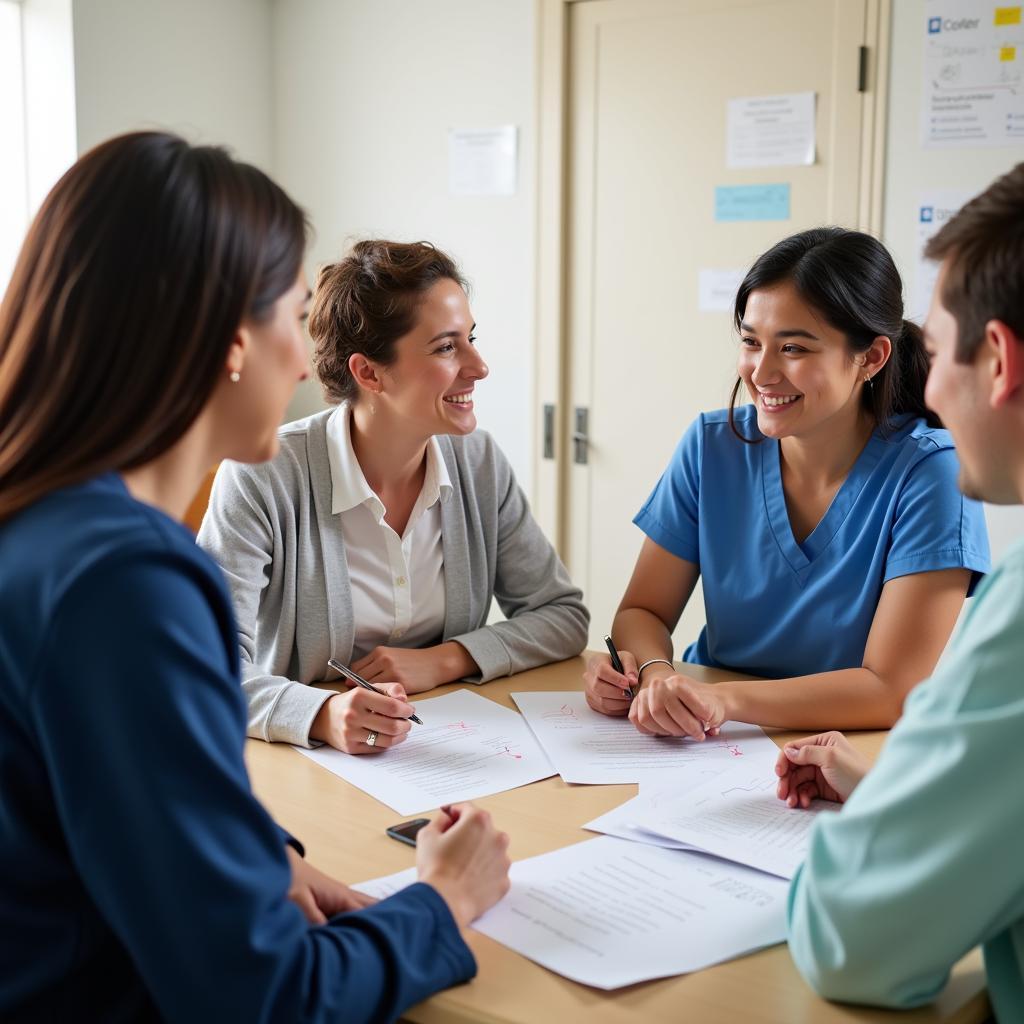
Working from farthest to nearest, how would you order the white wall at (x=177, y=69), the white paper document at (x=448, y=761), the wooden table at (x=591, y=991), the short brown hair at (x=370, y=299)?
the white wall at (x=177, y=69)
the short brown hair at (x=370, y=299)
the white paper document at (x=448, y=761)
the wooden table at (x=591, y=991)

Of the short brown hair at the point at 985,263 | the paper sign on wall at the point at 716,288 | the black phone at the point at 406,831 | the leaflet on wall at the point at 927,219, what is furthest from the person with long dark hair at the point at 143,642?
the paper sign on wall at the point at 716,288

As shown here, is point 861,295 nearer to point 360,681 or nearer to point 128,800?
point 360,681

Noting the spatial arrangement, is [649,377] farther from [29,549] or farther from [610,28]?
[29,549]

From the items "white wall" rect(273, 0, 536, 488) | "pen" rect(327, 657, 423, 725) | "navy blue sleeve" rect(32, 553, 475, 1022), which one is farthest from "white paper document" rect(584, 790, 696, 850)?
"white wall" rect(273, 0, 536, 488)

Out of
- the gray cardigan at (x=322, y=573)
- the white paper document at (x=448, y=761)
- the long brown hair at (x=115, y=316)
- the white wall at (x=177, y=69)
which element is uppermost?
the white wall at (x=177, y=69)

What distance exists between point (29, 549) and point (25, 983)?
313 millimetres

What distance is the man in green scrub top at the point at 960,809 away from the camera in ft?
2.87

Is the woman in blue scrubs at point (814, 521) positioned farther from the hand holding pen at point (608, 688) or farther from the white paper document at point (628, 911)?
the white paper document at point (628, 911)

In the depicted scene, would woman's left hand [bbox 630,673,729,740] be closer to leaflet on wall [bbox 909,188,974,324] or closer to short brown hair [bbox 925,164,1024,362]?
short brown hair [bbox 925,164,1024,362]

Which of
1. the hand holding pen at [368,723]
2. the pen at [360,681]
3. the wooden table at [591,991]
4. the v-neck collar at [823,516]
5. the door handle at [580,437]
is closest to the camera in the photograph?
the wooden table at [591,991]

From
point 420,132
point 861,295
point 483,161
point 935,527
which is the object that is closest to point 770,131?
point 483,161

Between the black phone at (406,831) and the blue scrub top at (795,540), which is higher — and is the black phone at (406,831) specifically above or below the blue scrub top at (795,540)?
below

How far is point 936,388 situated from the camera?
109 centimetres

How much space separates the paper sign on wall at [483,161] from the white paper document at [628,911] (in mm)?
2741
